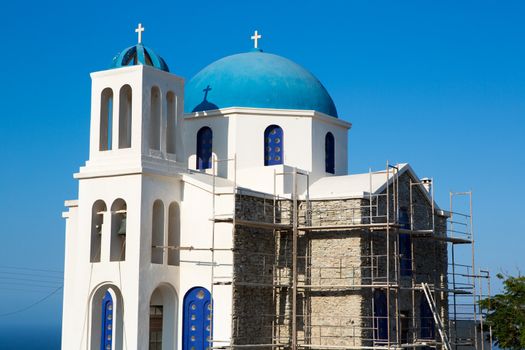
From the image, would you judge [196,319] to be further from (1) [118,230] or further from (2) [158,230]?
(1) [118,230]

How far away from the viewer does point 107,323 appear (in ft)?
87.6

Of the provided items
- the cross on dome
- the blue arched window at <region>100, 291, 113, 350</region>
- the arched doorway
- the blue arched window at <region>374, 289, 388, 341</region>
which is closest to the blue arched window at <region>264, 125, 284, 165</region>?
the cross on dome

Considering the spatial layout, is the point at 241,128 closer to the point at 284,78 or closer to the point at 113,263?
the point at 284,78

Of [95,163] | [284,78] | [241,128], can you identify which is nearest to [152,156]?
[95,163]

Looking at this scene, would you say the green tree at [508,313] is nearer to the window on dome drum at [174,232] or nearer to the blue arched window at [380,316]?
the blue arched window at [380,316]

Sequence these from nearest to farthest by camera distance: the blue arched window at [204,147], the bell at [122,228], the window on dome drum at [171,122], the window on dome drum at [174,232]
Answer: the bell at [122,228] < the window on dome drum at [174,232] < the window on dome drum at [171,122] < the blue arched window at [204,147]

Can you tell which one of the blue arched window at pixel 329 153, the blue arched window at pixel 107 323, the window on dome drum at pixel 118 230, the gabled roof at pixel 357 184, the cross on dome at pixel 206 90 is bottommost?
the blue arched window at pixel 107 323

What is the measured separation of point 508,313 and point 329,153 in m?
8.31

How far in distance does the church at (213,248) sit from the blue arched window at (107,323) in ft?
0.11

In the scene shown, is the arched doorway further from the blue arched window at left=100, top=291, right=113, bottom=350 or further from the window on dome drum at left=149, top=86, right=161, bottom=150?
the window on dome drum at left=149, top=86, right=161, bottom=150

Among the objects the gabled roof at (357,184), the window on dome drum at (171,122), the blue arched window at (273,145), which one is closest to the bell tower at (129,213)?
the window on dome drum at (171,122)

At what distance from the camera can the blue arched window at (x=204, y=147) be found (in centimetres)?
2984

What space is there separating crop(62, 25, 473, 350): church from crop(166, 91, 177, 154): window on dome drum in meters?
0.04

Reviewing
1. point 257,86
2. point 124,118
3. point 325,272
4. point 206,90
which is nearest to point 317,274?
point 325,272
